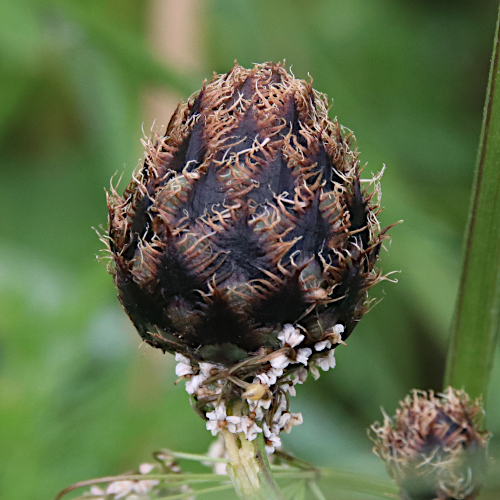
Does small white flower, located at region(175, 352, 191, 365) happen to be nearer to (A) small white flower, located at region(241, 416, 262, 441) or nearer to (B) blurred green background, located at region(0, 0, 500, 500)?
(A) small white flower, located at region(241, 416, 262, 441)

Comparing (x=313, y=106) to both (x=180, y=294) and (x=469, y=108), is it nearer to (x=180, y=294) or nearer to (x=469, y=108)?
(x=180, y=294)

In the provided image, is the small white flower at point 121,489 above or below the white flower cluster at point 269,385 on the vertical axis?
above

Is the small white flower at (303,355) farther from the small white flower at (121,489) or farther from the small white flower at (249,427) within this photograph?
the small white flower at (121,489)

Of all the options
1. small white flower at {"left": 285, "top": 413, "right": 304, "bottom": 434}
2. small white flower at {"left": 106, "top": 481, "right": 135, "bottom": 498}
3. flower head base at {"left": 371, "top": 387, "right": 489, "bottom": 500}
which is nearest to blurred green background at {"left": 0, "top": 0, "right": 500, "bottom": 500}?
small white flower at {"left": 106, "top": 481, "right": 135, "bottom": 498}

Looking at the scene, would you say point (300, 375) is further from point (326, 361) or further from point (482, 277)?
point (482, 277)

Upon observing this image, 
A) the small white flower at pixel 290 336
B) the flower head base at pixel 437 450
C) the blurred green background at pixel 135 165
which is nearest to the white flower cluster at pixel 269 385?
the small white flower at pixel 290 336

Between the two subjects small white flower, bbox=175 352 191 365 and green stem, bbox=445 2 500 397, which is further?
green stem, bbox=445 2 500 397

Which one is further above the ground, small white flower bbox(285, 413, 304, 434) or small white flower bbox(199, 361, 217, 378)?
small white flower bbox(199, 361, 217, 378)
